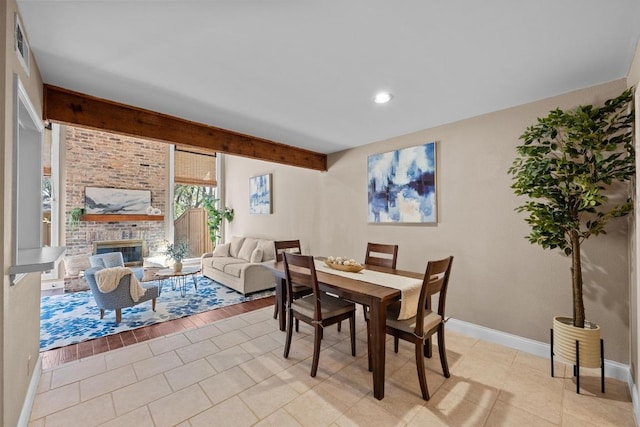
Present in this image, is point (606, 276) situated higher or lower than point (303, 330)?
higher

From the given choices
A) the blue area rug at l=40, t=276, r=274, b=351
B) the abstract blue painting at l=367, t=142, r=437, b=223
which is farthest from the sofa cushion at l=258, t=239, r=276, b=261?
the abstract blue painting at l=367, t=142, r=437, b=223

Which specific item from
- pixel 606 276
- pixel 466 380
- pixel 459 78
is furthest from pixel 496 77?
pixel 466 380

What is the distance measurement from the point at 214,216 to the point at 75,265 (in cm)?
279

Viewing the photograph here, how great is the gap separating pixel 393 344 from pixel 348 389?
0.89 metres

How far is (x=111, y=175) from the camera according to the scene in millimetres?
5715

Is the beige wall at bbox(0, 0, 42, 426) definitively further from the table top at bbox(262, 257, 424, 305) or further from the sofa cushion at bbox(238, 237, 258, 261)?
the sofa cushion at bbox(238, 237, 258, 261)

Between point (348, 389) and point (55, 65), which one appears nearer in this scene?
point (55, 65)

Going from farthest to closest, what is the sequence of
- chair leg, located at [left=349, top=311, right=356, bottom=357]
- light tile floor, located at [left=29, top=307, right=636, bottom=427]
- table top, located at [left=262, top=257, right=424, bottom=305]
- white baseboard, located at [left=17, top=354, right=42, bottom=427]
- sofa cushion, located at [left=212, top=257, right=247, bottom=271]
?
sofa cushion, located at [left=212, top=257, right=247, bottom=271]
chair leg, located at [left=349, top=311, right=356, bottom=357]
table top, located at [left=262, top=257, right=424, bottom=305]
light tile floor, located at [left=29, top=307, right=636, bottom=427]
white baseboard, located at [left=17, top=354, right=42, bottom=427]

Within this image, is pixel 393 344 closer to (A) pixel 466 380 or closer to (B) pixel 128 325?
(A) pixel 466 380

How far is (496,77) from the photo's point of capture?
2115mm

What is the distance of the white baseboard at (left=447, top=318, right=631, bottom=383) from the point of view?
84.8 inches

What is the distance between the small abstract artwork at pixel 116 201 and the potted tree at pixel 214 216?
51.2 inches

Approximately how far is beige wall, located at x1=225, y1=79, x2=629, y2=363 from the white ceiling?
0.93ft

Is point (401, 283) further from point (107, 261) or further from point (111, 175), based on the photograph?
point (111, 175)
